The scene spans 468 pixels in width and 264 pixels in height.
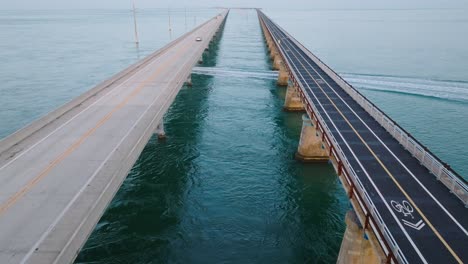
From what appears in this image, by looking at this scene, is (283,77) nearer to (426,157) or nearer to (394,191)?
(426,157)

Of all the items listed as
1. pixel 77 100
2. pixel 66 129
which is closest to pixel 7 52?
pixel 77 100

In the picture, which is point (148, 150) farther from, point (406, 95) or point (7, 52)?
point (7, 52)

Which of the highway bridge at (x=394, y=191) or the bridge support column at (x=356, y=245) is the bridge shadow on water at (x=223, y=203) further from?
the highway bridge at (x=394, y=191)

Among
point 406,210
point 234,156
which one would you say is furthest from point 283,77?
point 406,210

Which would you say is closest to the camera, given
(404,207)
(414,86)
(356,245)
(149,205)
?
(356,245)

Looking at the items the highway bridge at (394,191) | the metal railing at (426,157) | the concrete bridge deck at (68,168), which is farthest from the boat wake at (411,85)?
the concrete bridge deck at (68,168)

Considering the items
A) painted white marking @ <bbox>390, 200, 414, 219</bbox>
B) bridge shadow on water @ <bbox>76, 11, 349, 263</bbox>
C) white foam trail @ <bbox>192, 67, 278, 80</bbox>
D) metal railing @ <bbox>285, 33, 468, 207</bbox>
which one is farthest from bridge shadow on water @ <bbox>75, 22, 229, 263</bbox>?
white foam trail @ <bbox>192, 67, 278, 80</bbox>

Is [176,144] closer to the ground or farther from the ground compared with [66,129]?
closer to the ground
